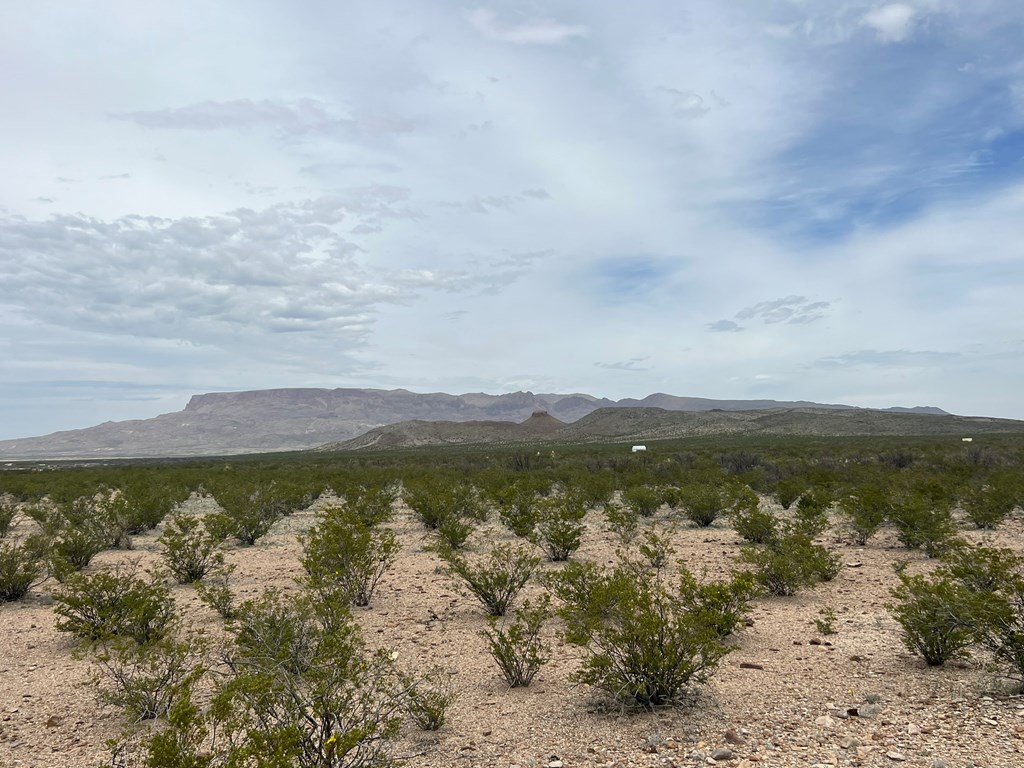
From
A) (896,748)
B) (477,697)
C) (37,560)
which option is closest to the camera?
(896,748)

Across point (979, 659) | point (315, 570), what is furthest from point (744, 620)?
point (315, 570)

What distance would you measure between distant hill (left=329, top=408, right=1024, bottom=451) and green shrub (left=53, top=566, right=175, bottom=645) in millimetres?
82917

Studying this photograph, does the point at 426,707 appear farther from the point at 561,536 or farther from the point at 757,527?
the point at 757,527

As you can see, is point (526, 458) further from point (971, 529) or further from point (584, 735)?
point (584, 735)

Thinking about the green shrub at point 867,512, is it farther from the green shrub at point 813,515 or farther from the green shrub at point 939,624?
the green shrub at point 939,624

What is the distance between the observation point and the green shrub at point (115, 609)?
7.96 meters

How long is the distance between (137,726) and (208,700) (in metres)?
0.86

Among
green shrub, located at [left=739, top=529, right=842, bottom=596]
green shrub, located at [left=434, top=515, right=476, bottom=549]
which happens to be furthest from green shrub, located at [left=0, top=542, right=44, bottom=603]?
green shrub, located at [left=739, top=529, right=842, bottom=596]

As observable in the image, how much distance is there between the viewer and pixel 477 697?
21.8 feet

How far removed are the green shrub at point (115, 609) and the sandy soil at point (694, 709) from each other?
1.56ft

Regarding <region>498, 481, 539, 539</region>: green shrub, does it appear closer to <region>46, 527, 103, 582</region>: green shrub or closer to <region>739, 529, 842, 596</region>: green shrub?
<region>739, 529, 842, 596</region>: green shrub

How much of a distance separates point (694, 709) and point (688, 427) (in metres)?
102

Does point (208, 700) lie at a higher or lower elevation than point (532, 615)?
lower

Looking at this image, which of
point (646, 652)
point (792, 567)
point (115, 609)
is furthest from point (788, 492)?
point (115, 609)
